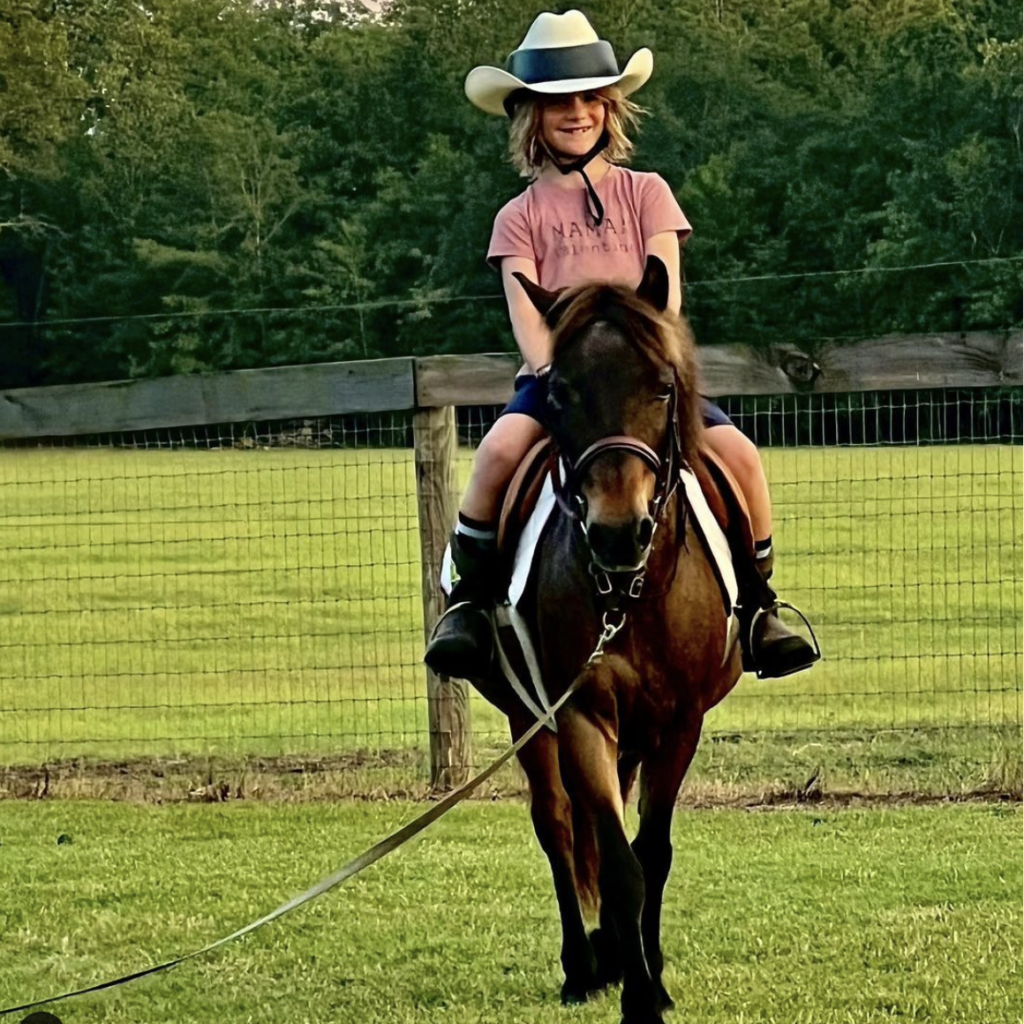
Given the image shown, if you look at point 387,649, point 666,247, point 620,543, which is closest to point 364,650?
point 387,649

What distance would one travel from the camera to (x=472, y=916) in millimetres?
5363

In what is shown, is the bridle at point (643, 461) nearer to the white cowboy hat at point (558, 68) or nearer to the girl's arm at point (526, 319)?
the girl's arm at point (526, 319)

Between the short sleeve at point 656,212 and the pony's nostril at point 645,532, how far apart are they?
1002 mm

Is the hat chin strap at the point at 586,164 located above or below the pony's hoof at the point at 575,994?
above

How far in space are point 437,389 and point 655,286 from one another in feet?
12.0

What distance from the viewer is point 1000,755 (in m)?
7.34

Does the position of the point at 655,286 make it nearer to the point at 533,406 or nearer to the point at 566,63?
the point at 533,406

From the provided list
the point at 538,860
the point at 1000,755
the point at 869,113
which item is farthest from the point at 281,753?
the point at 869,113

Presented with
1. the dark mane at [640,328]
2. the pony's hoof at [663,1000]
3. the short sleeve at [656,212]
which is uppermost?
the short sleeve at [656,212]

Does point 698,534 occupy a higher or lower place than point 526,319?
lower

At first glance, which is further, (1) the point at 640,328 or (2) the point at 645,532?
(1) the point at 640,328

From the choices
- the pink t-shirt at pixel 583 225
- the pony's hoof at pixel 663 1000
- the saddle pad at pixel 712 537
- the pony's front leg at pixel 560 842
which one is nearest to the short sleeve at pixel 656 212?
the pink t-shirt at pixel 583 225

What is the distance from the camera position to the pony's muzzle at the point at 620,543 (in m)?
3.35

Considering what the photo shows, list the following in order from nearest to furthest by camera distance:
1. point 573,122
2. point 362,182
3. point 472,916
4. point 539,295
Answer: point 539,295 < point 573,122 < point 472,916 < point 362,182
